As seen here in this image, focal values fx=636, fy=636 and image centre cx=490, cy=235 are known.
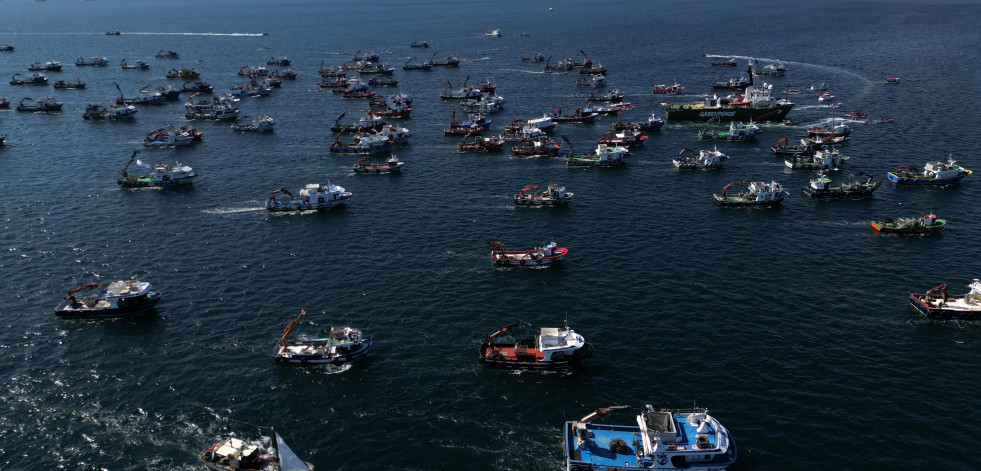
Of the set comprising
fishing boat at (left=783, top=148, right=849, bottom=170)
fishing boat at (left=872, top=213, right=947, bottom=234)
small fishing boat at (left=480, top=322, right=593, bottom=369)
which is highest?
fishing boat at (left=783, top=148, right=849, bottom=170)

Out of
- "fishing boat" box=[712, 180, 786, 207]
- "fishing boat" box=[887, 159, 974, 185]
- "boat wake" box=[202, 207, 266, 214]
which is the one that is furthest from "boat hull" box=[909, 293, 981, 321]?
"boat wake" box=[202, 207, 266, 214]

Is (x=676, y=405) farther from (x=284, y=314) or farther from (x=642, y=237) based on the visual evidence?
(x=284, y=314)

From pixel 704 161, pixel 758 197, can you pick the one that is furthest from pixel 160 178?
pixel 758 197

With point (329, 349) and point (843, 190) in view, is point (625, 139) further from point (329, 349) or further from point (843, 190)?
point (329, 349)

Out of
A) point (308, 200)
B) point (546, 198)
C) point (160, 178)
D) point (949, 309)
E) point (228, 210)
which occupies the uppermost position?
point (160, 178)

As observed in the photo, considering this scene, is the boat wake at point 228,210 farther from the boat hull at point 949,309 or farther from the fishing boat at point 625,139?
the boat hull at point 949,309

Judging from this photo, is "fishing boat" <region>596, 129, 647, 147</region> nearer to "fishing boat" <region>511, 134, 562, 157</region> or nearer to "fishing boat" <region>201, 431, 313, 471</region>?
"fishing boat" <region>511, 134, 562, 157</region>
